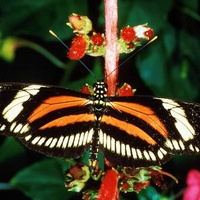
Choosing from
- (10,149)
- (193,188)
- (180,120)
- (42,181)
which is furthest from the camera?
(10,149)

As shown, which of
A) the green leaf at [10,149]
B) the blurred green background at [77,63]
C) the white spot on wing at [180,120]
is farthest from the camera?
the green leaf at [10,149]

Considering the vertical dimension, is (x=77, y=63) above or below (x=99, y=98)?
above

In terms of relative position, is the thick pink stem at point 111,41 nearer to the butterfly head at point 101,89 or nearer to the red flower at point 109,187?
the butterfly head at point 101,89

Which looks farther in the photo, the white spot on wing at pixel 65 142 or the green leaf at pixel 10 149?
the green leaf at pixel 10 149

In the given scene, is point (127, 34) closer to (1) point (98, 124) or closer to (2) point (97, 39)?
(2) point (97, 39)

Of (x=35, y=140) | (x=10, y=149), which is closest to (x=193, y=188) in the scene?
(x=35, y=140)

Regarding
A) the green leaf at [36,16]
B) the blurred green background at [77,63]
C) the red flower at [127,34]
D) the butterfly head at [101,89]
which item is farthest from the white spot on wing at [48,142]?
the green leaf at [36,16]

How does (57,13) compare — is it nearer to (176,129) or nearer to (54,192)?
(54,192)

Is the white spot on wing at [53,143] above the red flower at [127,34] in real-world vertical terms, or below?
below
